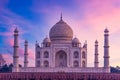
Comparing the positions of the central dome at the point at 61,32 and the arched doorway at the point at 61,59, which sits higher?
the central dome at the point at 61,32

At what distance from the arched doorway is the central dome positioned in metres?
1.71

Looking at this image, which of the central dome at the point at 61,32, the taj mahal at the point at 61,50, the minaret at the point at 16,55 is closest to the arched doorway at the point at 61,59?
the taj mahal at the point at 61,50

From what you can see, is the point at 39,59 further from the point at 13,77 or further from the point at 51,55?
the point at 13,77

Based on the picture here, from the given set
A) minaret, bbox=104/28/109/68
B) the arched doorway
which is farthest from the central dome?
minaret, bbox=104/28/109/68

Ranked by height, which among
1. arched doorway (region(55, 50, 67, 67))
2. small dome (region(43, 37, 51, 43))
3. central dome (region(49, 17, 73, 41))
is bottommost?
arched doorway (region(55, 50, 67, 67))

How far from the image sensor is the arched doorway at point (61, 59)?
4138cm

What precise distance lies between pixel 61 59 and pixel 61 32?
10.5 ft

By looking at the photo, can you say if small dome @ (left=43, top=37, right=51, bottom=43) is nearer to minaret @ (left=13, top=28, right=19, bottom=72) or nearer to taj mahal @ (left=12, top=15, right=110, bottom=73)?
taj mahal @ (left=12, top=15, right=110, bottom=73)

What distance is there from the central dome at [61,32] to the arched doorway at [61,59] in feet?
5.62

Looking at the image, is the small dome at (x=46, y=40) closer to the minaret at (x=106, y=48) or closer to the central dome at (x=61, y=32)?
the central dome at (x=61, y=32)

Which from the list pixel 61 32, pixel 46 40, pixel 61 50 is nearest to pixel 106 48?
pixel 61 50

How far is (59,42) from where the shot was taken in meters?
41.4

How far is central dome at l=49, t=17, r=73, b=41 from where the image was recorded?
42.0m

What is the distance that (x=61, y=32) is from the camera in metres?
42.1
